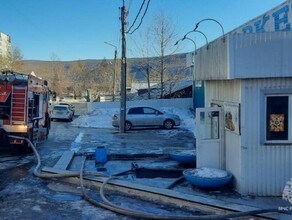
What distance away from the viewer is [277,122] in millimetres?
8922

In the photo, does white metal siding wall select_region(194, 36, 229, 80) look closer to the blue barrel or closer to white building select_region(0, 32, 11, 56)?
the blue barrel

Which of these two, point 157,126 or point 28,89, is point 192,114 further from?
point 28,89

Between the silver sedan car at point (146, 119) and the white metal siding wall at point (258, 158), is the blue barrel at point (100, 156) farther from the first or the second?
the silver sedan car at point (146, 119)

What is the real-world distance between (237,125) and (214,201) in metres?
1.88

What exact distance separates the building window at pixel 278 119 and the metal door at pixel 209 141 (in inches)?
62.8

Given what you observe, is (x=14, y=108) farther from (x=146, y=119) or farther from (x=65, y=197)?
(x=146, y=119)

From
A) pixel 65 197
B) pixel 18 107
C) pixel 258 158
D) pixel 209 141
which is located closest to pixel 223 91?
pixel 209 141

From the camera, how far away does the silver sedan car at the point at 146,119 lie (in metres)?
26.3

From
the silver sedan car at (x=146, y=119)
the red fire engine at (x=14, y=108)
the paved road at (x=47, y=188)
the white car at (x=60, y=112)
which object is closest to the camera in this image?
the paved road at (x=47, y=188)

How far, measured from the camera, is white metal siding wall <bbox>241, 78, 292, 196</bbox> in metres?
8.85

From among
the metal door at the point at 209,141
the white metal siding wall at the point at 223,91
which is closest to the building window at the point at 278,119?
the white metal siding wall at the point at 223,91

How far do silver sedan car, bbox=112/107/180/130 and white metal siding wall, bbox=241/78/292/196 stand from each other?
17414 mm

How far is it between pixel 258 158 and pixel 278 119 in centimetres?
96

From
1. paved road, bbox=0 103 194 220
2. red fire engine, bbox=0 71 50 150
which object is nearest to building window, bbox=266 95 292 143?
paved road, bbox=0 103 194 220
